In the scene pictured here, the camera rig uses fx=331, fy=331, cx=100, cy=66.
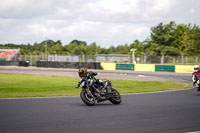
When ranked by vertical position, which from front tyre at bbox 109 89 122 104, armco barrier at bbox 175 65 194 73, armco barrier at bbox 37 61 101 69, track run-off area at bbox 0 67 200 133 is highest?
armco barrier at bbox 37 61 101 69

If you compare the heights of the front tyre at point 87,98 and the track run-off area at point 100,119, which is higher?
the front tyre at point 87,98

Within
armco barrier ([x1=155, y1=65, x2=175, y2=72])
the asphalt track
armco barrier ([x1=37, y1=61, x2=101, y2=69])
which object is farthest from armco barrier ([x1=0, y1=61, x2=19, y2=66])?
the asphalt track

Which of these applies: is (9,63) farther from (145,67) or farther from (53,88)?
(53,88)

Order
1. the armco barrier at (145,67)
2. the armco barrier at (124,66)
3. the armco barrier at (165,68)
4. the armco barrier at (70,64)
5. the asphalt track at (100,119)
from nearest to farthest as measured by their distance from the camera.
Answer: the asphalt track at (100,119)
the armco barrier at (165,68)
the armco barrier at (145,67)
the armco barrier at (124,66)
the armco barrier at (70,64)

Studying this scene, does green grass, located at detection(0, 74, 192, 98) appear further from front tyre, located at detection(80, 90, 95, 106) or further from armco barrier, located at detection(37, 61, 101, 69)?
armco barrier, located at detection(37, 61, 101, 69)

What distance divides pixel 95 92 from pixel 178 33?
280 ft

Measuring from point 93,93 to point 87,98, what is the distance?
349 mm

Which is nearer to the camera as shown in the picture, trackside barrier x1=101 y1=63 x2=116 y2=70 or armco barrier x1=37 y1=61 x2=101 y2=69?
trackside barrier x1=101 y1=63 x2=116 y2=70

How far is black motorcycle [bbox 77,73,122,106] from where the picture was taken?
10602 millimetres

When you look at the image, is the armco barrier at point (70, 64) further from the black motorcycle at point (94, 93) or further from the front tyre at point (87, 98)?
the front tyre at point (87, 98)

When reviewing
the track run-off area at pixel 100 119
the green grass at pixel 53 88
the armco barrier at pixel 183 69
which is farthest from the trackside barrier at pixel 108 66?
the track run-off area at pixel 100 119

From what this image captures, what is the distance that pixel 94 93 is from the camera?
1090cm

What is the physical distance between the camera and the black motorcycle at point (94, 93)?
10602 millimetres

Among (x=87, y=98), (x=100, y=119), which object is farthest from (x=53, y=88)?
(x=100, y=119)
